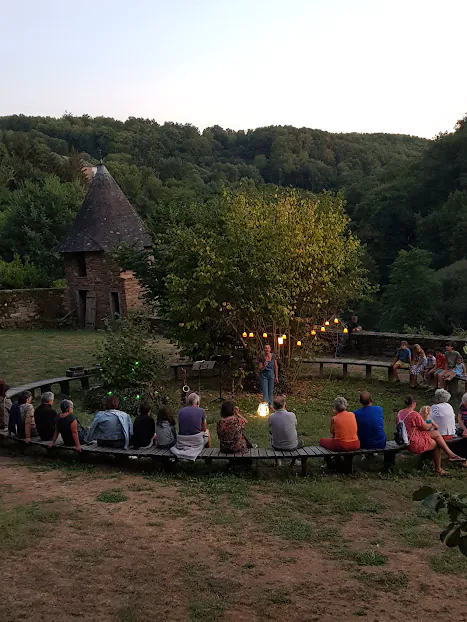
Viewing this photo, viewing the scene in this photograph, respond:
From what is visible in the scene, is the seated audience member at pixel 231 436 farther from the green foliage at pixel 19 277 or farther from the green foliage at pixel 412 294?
the green foliage at pixel 412 294

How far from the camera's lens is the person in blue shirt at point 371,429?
7.42 metres

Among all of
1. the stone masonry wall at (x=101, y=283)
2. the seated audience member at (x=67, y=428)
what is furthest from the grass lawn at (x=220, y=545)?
the stone masonry wall at (x=101, y=283)

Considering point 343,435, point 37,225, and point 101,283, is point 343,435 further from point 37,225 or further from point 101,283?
point 37,225

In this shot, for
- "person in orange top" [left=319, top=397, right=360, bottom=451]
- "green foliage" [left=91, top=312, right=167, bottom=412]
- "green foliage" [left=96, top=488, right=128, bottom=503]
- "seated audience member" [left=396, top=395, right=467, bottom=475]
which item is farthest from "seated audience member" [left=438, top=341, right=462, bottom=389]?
"green foliage" [left=96, top=488, right=128, bottom=503]

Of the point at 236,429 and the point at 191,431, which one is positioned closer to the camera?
the point at 236,429

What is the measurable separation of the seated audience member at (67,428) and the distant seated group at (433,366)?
715 centimetres

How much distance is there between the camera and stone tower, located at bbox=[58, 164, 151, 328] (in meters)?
25.1

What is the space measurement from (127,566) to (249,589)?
1059mm

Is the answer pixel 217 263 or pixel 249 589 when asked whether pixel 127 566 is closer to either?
pixel 249 589

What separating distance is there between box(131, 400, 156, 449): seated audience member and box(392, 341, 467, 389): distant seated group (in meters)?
6.35

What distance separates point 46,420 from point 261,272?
5.05 metres

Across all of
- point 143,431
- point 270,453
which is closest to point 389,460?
point 270,453

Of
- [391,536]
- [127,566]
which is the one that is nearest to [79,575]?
[127,566]

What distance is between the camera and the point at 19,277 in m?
27.4
